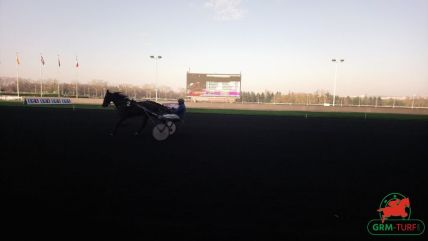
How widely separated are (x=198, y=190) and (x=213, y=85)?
55.5 metres

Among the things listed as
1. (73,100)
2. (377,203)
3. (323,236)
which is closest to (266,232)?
(323,236)

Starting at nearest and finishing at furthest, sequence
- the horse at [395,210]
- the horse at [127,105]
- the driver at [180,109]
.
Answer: the horse at [395,210] < the horse at [127,105] < the driver at [180,109]

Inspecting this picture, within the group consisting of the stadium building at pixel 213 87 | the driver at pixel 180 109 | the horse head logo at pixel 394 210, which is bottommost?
the horse head logo at pixel 394 210

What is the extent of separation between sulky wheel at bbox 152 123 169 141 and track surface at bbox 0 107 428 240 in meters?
1.44

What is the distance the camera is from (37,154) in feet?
24.8

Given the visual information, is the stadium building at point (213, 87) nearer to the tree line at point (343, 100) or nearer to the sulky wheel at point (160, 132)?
the tree line at point (343, 100)

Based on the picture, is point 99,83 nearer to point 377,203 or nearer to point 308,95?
point 308,95

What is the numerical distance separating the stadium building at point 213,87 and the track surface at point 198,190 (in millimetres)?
50725

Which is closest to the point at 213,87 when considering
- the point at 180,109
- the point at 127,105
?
the point at 180,109

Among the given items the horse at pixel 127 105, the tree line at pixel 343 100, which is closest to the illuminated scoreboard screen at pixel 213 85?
the tree line at pixel 343 100

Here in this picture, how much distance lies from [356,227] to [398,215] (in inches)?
20.5

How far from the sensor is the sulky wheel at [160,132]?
34.8ft

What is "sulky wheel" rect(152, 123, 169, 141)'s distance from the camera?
10609 mm

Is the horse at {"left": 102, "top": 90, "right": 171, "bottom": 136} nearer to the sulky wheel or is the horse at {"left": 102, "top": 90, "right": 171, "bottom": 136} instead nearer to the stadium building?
the sulky wheel
